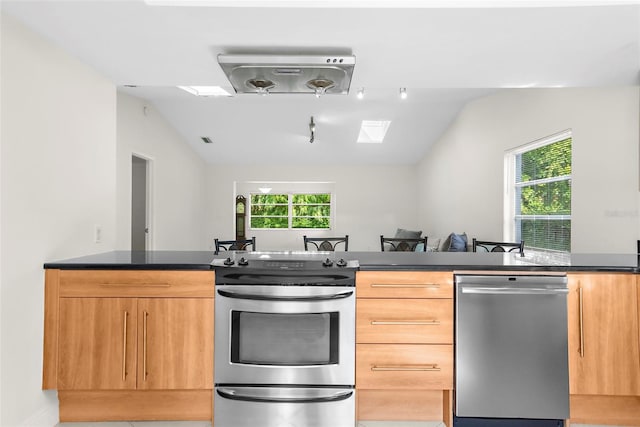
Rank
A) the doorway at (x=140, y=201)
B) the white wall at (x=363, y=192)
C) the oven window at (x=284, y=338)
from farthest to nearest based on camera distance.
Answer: the white wall at (x=363, y=192), the doorway at (x=140, y=201), the oven window at (x=284, y=338)

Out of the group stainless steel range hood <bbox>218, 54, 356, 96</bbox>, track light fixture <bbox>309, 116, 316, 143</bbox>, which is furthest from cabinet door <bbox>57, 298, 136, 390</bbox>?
track light fixture <bbox>309, 116, 316, 143</bbox>

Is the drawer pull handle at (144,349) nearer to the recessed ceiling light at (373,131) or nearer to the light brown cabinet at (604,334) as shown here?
the light brown cabinet at (604,334)

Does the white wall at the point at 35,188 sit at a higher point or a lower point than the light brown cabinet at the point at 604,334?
higher

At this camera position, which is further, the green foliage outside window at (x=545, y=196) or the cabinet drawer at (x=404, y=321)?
the green foliage outside window at (x=545, y=196)

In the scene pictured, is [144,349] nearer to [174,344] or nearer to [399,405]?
[174,344]

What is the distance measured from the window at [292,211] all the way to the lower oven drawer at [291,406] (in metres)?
6.29

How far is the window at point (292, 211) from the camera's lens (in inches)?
326

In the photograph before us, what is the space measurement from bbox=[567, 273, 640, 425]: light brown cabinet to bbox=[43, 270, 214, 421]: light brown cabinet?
6.11 feet

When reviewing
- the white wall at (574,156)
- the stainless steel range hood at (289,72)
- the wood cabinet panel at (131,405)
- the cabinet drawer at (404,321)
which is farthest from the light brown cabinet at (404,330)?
the white wall at (574,156)

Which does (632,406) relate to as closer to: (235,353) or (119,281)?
(235,353)

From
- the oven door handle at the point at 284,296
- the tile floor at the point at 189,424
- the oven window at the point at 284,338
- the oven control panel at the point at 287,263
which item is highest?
the oven control panel at the point at 287,263

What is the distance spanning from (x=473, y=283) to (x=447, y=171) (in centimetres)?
456

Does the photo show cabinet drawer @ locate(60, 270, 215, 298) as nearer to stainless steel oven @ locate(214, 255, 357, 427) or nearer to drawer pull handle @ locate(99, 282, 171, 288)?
drawer pull handle @ locate(99, 282, 171, 288)

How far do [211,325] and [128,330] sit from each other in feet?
1.37
